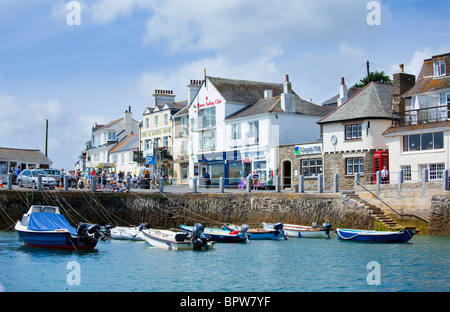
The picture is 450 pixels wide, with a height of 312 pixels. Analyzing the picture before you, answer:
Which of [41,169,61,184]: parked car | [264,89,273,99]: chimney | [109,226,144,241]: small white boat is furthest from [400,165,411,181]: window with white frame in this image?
[41,169,61,184]: parked car

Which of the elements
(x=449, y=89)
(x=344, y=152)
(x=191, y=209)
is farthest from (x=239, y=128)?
(x=449, y=89)

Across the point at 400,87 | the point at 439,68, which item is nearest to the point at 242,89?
the point at 400,87

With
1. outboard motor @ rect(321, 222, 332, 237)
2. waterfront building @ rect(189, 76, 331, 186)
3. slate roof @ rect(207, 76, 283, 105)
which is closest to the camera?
outboard motor @ rect(321, 222, 332, 237)

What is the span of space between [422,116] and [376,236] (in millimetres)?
13883

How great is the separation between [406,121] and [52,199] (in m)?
25.2

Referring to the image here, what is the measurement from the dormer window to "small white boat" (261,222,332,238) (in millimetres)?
15585

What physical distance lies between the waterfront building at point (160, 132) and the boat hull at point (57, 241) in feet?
119

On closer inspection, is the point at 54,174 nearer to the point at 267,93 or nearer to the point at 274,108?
the point at 274,108

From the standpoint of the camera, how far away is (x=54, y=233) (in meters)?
27.0

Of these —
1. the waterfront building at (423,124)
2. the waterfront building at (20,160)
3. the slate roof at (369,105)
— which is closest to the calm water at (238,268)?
the waterfront building at (423,124)

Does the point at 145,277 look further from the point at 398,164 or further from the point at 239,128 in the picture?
the point at 239,128

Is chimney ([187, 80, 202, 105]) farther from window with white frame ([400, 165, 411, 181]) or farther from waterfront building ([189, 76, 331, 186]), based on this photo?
window with white frame ([400, 165, 411, 181])

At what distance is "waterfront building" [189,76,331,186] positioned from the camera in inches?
2061

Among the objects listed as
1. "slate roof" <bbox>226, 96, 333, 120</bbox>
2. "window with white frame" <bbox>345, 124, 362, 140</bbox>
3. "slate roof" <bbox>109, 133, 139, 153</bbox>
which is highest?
"slate roof" <bbox>226, 96, 333, 120</bbox>
